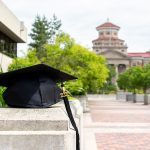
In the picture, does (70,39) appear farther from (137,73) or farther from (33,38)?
(33,38)

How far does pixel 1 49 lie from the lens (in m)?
28.3

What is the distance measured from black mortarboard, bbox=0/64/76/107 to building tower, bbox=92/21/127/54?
112 metres

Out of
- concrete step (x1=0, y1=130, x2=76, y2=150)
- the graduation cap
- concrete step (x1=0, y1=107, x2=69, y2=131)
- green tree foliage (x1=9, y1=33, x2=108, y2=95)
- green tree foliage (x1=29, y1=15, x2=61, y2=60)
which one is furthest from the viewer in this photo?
green tree foliage (x1=29, y1=15, x2=61, y2=60)

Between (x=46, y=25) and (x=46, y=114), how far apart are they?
235ft

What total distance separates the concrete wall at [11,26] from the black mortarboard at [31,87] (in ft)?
67.4

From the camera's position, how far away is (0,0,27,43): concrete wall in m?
24.9

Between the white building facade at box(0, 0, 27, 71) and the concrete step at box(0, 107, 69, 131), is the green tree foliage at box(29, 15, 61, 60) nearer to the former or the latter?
the white building facade at box(0, 0, 27, 71)

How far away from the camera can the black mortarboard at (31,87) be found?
3.86 metres

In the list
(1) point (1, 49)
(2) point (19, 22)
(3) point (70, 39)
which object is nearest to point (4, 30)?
(1) point (1, 49)

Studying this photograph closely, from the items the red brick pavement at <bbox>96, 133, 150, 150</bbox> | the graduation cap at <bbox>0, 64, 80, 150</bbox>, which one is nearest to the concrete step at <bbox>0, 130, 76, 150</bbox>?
the graduation cap at <bbox>0, 64, 80, 150</bbox>

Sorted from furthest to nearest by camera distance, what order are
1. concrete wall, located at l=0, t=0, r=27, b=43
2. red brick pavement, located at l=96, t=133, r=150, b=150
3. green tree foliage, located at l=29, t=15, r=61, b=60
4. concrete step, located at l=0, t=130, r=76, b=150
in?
green tree foliage, located at l=29, t=15, r=61, b=60, concrete wall, located at l=0, t=0, r=27, b=43, red brick pavement, located at l=96, t=133, r=150, b=150, concrete step, located at l=0, t=130, r=76, b=150

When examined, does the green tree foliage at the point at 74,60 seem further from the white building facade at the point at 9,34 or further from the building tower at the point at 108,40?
the building tower at the point at 108,40

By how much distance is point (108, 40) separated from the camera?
123 m

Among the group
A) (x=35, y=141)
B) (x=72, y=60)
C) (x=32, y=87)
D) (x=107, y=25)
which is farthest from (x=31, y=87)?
(x=107, y=25)
